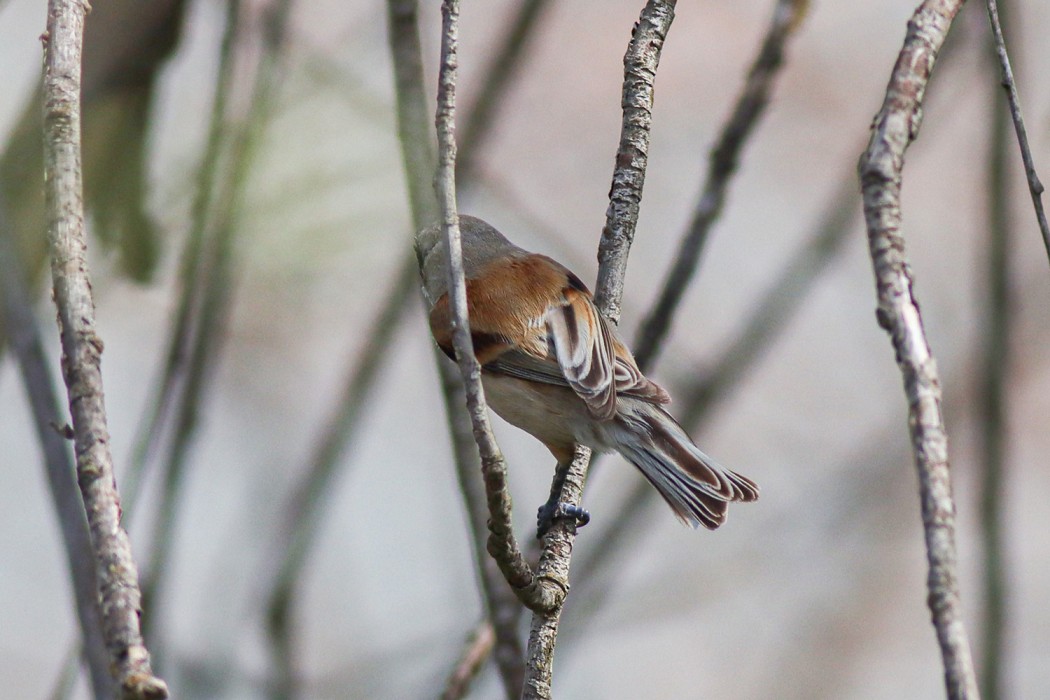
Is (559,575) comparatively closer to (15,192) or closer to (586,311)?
(586,311)

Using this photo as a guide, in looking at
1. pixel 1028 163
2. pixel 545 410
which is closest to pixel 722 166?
pixel 545 410

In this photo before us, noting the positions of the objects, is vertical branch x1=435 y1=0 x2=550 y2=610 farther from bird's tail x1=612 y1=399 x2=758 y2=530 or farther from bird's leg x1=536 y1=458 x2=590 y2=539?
bird's tail x1=612 y1=399 x2=758 y2=530

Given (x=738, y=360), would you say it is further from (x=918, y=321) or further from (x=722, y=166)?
(x=918, y=321)

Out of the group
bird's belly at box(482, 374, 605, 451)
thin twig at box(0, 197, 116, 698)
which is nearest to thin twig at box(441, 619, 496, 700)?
bird's belly at box(482, 374, 605, 451)

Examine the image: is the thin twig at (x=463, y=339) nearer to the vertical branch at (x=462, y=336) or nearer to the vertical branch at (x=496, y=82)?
the vertical branch at (x=462, y=336)

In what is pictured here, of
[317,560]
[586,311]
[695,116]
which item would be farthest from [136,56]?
[695,116]

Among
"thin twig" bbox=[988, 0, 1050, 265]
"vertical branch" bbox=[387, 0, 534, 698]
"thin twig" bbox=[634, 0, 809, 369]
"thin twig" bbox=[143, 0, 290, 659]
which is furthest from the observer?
"thin twig" bbox=[143, 0, 290, 659]

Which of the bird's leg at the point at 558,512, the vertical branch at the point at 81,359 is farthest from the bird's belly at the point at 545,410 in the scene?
the vertical branch at the point at 81,359
